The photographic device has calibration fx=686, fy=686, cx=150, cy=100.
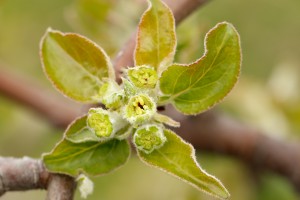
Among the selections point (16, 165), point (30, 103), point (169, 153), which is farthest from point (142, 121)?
point (30, 103)

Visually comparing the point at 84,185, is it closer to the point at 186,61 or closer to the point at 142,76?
the point at 142,76

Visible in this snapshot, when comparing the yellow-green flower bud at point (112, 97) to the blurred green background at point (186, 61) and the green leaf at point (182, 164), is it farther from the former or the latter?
the blurred green background at point (186, 61)

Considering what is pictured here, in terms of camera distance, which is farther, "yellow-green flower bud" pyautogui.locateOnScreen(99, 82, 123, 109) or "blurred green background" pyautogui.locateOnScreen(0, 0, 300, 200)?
"blurred green background" pyautogui.locateOnScreen(0, 0, 300, 200)

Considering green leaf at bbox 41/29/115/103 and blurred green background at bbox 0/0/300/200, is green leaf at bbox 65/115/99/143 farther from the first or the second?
blurred green background at bbox 0/0/300/200

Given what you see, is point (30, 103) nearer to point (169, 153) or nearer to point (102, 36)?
point (102, 36)

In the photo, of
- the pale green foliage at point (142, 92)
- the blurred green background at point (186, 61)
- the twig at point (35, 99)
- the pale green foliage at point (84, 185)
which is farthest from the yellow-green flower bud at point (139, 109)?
the twig at point (35, 99)

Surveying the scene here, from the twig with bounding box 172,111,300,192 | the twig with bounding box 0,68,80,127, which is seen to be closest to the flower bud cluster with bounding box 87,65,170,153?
the twig with bounding box 172,111,300,192

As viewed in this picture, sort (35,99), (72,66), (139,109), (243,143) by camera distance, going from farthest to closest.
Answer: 1. (35,99)
2. (243,143)
3. (72,66)
4. (139,109)

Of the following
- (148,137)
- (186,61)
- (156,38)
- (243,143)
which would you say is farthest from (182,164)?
(243,143)
